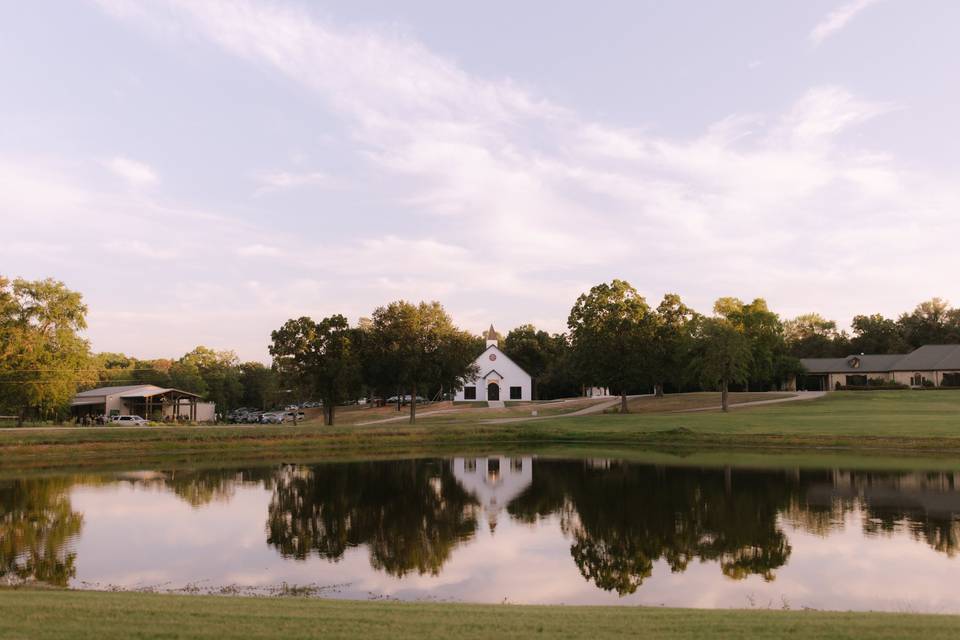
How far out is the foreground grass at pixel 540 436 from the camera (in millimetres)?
41438

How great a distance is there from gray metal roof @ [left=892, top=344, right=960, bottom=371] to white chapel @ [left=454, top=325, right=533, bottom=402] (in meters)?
43.9

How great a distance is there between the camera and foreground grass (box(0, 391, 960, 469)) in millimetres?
41438

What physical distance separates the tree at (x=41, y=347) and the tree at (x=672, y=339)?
172ft

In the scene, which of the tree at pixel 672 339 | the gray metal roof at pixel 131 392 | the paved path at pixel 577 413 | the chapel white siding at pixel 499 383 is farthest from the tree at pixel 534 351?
the gray metal roof at pixel 131 392

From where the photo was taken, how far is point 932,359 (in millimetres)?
82062

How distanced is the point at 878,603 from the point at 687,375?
55.2m

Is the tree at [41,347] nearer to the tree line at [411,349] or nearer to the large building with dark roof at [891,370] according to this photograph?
the tree line at [411,349]

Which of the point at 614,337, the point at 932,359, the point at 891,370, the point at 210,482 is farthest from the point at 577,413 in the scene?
the point at 210,482

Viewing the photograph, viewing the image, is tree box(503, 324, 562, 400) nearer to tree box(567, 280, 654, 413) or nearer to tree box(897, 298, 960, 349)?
tree box(567, 280, 654, 413)

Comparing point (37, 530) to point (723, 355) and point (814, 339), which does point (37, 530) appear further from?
point (814, 339)

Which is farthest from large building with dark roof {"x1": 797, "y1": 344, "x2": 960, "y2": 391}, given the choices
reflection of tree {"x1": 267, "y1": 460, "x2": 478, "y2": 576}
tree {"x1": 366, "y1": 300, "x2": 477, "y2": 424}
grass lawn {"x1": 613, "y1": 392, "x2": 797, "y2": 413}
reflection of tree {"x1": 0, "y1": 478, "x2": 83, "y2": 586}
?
reflection of tree {"x1": 0, "y1": 478, "x2": 83, "y2": 586}

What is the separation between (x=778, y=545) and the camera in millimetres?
19141

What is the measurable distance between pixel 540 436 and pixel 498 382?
126 ft

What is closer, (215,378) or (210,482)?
(210,482)
